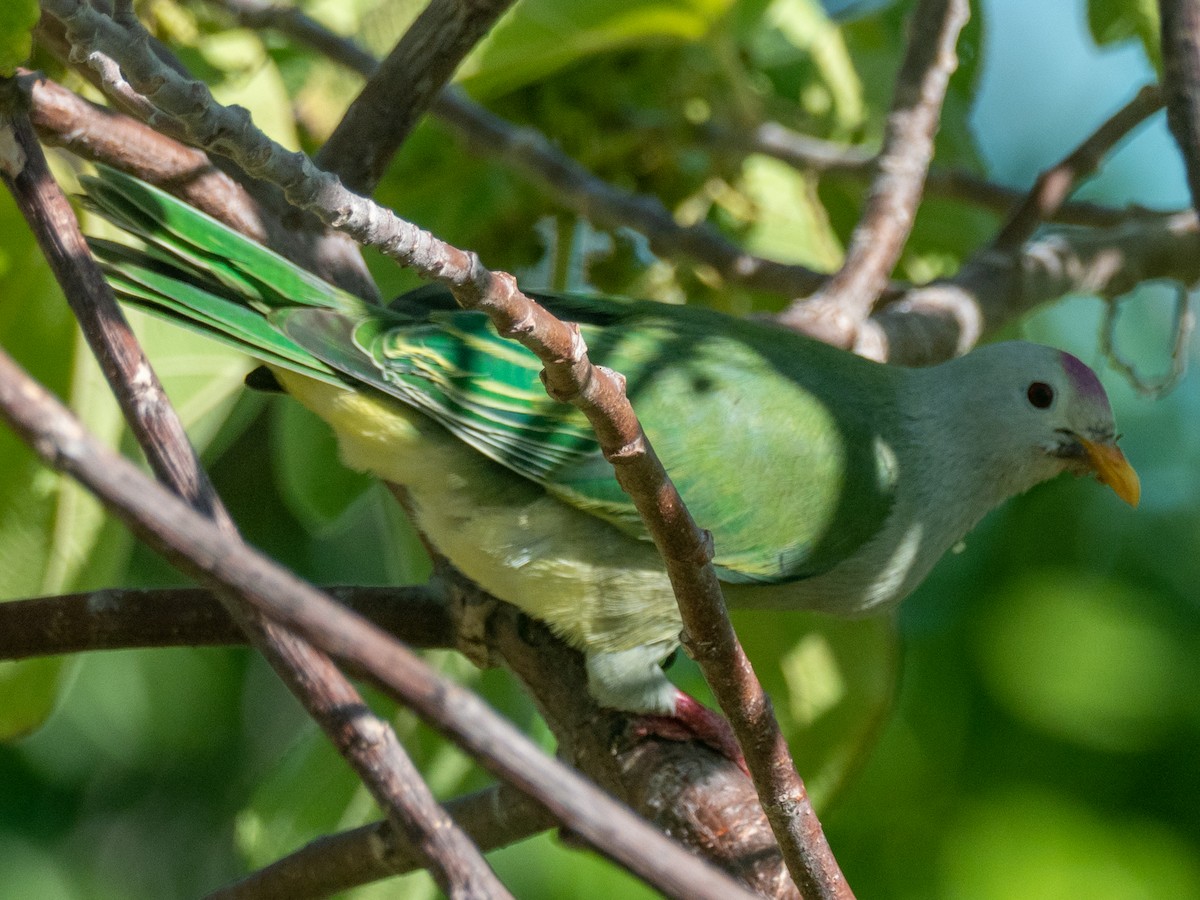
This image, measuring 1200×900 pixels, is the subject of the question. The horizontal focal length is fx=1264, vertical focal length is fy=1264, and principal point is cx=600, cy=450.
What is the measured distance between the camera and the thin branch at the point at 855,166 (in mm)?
3129

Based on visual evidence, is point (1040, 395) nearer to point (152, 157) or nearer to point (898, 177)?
point (898, 177)

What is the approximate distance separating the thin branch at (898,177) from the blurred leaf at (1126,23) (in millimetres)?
314

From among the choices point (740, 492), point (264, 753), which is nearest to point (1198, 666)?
point (740, 492)

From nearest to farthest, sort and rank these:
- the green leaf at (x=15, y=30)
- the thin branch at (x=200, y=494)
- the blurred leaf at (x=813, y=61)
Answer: the thin branch at (x=200, y=494), the green leaf at (x=15, y=30), the blurred leaf at (x=813, y=61)

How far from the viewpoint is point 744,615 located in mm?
2822

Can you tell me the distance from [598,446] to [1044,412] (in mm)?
1012

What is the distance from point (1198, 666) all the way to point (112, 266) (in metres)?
3.47

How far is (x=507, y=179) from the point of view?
122 inches

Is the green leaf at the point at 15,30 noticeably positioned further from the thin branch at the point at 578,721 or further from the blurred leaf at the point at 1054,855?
the blurred leaf at the point at 1054,855

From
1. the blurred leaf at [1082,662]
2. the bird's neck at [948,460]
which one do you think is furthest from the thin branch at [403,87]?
the blurred leaf at [1082,662]

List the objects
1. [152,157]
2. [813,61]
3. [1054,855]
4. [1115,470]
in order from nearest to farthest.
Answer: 1. [152,157]
2. [1115,470]
3. [813,61]
4. [1054,855]

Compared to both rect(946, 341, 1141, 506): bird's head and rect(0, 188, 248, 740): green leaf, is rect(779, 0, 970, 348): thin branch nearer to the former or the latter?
rect(946, 341, 1141, 506): bird's head

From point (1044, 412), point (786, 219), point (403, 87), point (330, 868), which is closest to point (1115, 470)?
point (1044, 412)

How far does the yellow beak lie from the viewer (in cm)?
254
